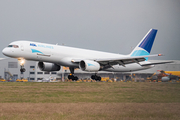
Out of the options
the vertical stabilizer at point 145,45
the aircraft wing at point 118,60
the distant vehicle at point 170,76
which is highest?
the vertical stabilizer at point 145,45

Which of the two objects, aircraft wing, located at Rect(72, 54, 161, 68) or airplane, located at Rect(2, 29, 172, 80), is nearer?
airplane, located at Rect(2, 29, 172, 80)

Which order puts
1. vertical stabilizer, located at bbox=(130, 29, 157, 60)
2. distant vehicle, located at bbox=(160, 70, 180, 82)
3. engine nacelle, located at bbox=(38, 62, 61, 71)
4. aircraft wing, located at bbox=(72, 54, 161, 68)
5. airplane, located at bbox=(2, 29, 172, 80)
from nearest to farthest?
airplane, located at bbox=(2, 29, 172, 80) < aircraft wing, located at bbox=(72, 54, 161, 68) < engine nacelle, located at bbox=(38, 62, 61, 71) < distant vehicle, located at bbox=(160, 70, 180, 82) < vertical stabilizer, located at bbox=(130, 29, 157, 60)

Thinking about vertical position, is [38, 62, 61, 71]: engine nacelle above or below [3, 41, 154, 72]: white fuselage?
below

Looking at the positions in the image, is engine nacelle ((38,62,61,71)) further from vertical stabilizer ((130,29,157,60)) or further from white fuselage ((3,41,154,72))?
vertical stabilizer ((130,29,157,60))

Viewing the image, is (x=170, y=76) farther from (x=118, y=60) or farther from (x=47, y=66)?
(x=47, y=66)

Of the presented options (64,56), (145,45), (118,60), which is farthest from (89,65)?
(145,45)

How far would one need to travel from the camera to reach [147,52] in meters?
43.6

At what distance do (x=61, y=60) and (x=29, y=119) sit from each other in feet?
82.2

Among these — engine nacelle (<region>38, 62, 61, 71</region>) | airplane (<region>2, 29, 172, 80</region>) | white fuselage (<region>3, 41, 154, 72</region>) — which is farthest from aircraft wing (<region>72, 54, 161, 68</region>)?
engine nacelle (<region>38, 62, 61, 71</region>)

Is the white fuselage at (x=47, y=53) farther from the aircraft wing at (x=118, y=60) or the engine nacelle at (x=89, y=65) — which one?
the aircraft wing at (x=118, y=60)

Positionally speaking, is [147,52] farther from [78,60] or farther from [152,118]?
[152,118]

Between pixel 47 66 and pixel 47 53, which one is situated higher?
pixel 47 53

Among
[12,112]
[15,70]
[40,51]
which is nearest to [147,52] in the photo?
[40,51]

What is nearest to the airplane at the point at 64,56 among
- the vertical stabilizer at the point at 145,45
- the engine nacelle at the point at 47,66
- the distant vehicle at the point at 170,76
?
the engine nacelle at the point at 47,66
